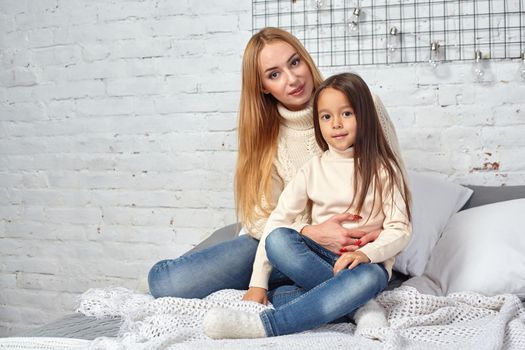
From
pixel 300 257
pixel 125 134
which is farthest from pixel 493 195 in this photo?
pixel 125 134

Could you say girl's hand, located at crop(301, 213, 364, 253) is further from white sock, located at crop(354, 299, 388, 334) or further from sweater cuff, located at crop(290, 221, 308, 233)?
white sock, located at crop(354, 299, 388, 334)

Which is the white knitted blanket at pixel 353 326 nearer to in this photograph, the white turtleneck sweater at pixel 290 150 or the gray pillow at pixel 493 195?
the white turtleneck sweater at pixel 290 150

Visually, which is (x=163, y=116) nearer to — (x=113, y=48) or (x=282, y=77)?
(x=113, y=48)

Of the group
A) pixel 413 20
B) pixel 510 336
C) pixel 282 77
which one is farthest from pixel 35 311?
pixel 510 336

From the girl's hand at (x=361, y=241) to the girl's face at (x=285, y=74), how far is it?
18.1 inches

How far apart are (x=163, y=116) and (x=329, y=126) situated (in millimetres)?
1158

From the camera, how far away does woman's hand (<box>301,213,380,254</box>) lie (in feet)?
5.55

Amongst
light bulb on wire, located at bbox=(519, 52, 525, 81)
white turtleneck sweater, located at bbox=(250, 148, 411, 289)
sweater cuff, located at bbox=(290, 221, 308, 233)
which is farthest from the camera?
light bulb on wire, located at bbox=(519, 52, 525, 81)

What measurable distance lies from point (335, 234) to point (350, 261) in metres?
0.14

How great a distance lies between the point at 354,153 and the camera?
5.83ft

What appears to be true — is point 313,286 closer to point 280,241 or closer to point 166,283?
point 280,241

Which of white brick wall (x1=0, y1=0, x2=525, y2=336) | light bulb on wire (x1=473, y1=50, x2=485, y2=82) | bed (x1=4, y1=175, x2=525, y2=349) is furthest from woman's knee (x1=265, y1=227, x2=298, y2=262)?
light bulb on wire (x1=473, y1=50, x2=485, y2=82)

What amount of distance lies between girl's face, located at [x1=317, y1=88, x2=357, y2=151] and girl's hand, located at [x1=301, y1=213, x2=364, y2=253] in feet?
0.61

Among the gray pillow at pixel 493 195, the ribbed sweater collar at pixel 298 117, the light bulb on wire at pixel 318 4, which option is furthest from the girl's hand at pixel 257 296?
the light bulb on wire at pixel 318 4
